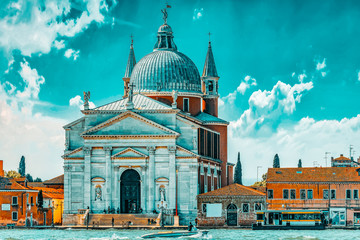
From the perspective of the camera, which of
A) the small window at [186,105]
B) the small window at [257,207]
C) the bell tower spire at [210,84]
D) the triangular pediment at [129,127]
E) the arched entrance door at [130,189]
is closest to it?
the small window at [257,207]

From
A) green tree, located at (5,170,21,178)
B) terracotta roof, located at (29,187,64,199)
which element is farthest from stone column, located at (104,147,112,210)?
green tree, located at (5,170,21,178)

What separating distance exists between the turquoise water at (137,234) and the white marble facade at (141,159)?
7507 mm

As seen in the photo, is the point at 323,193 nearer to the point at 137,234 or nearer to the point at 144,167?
the point at 144,167

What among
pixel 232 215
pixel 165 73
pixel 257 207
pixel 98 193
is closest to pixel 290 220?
pixel 257 207

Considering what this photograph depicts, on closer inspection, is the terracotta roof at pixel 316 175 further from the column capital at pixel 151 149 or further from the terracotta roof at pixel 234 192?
the column capital at pixel 151 149

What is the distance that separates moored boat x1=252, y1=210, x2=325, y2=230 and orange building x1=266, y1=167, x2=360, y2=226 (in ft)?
11.2

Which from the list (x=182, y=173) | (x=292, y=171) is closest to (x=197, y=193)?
(x=182, y=173)

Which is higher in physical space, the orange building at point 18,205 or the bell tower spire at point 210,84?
the bell tower spire at point 210,84

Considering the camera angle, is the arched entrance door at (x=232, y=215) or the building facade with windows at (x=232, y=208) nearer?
the building facade with windows at (x=232, y=208)

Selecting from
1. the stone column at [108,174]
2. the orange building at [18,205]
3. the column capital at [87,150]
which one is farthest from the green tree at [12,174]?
the stone column at [108,174]

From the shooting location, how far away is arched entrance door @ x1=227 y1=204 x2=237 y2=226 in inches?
3617

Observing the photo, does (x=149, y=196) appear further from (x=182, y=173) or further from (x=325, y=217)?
(x=325, y=217)

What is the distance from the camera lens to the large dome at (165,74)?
4136 inches

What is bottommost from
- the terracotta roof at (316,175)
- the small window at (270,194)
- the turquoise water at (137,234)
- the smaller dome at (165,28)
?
the turquoise water at (137,234)
